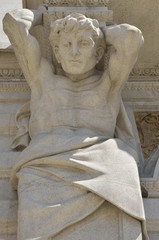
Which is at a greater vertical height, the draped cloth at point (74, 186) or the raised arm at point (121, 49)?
the raised arm at point (121, 49)

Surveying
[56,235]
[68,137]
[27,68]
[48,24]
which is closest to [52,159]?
[68,137]

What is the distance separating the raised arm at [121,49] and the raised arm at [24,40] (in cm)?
74

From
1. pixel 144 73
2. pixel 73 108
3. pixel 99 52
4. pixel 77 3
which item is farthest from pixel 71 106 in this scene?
pixel 144 73

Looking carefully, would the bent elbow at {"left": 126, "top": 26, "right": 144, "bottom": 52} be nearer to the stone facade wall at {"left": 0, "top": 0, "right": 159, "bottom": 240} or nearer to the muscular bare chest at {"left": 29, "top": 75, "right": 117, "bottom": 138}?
the muscular bare chest at {"left": 29, "top": 75, "right": 117, "bottom": 138}

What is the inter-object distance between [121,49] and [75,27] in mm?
490

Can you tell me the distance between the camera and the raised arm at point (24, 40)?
6355 millimetres

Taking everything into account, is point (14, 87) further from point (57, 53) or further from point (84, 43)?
point (84, 43)

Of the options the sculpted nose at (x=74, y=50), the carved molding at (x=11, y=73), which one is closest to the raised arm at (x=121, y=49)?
the sculpted nose at (x=74, y=50)

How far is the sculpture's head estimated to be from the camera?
6219mm

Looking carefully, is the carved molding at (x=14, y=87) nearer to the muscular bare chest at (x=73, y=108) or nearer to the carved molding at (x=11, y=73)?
the carved molding at (x=11, y=73)

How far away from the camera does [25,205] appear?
544cm

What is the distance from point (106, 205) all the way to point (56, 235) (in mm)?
509

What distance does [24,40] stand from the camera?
20.9ft

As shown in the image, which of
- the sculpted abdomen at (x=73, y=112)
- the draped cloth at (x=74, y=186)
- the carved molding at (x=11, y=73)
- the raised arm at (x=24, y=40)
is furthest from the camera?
the carved molding at (x=11, y=73)
